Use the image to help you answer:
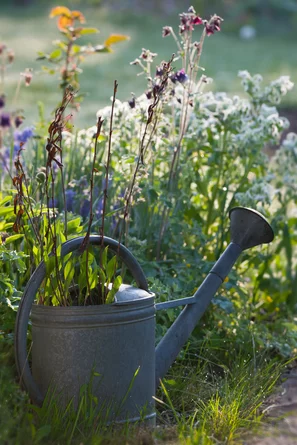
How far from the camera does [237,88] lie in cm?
1213

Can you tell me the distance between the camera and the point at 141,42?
15445 millimetres

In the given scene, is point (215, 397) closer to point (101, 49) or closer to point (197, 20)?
point (197, 20)

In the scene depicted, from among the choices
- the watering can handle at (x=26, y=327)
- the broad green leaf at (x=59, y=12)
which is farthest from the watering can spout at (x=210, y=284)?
the broad green leaf at (x=59, y=12)

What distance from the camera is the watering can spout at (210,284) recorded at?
220cm

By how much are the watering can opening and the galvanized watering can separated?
1.59 ft

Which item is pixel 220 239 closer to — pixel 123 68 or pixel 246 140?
pixel 246 140

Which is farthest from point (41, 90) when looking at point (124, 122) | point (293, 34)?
point (124, 122)

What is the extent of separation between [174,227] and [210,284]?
66 centimetres

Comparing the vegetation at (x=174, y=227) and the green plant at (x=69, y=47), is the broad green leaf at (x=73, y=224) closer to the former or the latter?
the vegetation at (x=174, y=227)

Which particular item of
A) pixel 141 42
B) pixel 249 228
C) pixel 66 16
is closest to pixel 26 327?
pixel 249 228

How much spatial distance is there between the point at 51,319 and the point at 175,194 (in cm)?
121

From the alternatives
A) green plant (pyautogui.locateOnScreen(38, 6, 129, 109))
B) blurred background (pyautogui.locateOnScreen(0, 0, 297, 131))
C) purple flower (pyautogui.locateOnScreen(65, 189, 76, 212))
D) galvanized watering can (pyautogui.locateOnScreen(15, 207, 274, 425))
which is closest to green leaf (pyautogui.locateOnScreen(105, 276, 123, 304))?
galvanized watering can (pyautogui.locateOnScreen(15, 207, 274, 425))

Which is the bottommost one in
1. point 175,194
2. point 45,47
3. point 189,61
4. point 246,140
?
point 175,194

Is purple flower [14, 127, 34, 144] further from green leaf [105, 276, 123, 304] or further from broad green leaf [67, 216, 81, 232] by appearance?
green leaf [105, 276, 123, 304]
